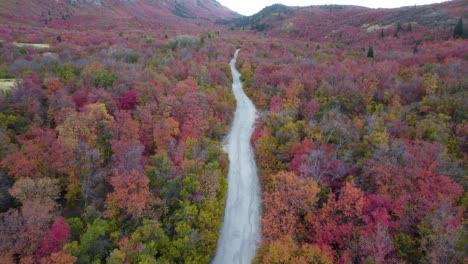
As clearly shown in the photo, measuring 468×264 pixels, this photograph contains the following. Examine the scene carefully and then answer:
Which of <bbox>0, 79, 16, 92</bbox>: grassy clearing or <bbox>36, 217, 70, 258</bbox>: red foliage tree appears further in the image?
<bbox>0, 79, 16, 92</bbox>: grassy clearing

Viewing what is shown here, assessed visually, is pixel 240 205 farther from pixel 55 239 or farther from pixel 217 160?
pixel 55 239

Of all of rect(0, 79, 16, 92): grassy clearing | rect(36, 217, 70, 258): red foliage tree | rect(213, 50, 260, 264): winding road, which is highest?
rect(0, 79, 16, 92): grassy clearing

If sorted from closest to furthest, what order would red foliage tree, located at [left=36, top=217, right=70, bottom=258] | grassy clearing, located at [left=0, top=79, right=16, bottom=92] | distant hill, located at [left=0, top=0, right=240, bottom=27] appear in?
red foliage tree, located at [left=36, top=217, right=70, bottom=258]
grassy clearing, located at [left=0, top=79, right=16, bottom=92]
distant hill, located at [left=0, top=0, right=240, bottom=27]

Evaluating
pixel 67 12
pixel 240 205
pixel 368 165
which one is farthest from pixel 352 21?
pixel 67 12

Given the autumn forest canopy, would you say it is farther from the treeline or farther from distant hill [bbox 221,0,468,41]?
distant hill [bbox 221,0,468,41]

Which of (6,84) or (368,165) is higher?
(6,84)

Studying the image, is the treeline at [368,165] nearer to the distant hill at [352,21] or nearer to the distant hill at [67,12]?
the distant hill at [352,21]

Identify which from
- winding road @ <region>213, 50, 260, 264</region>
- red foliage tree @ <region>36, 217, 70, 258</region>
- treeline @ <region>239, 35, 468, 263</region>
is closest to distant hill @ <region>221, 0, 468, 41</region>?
treeline @ <region>239, 35, 468, 263</region>
